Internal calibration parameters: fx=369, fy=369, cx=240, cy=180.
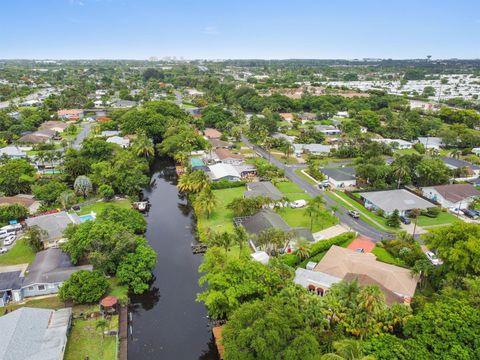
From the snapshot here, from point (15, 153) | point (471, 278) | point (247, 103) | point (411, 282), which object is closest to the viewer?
point (471, 278)

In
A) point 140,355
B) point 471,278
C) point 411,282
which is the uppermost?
point 471,278

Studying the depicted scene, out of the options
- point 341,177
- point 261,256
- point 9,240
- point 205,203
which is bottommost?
point 9,240

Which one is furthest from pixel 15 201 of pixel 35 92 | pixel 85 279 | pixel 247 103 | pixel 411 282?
pixel 35 92

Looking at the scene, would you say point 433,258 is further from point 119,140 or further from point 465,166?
point 119,140

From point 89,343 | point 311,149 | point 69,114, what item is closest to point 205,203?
point 89,343

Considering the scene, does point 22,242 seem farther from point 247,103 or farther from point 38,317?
point 247,103
